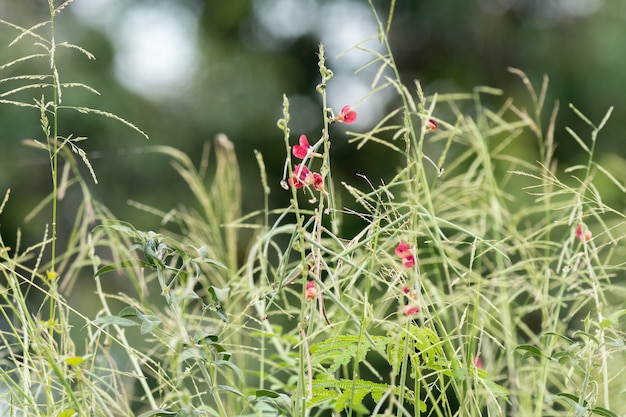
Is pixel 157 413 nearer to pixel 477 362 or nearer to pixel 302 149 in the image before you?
pixel 302 149

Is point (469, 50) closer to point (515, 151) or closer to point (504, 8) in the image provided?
point (504, 8)

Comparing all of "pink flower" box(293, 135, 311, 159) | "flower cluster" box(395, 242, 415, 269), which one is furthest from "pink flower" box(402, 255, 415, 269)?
"pink flower" box(293, 135, 311, 159)

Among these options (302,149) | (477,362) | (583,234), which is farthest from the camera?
(477,362)

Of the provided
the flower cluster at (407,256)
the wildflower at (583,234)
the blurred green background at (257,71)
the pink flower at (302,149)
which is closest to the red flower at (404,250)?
the flower cluster at (407,256)

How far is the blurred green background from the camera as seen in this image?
4609 millimetres

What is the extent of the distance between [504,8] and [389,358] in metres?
4.83

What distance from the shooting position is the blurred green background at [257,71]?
4.61 meters

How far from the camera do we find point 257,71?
16.6 ft

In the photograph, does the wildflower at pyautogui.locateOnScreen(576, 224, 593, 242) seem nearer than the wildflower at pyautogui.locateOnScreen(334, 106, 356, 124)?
No

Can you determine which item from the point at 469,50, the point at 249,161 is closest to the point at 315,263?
the point at 249,161

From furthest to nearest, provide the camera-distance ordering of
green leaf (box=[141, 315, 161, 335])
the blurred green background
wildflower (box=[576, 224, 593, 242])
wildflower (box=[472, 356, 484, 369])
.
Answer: the blurred green background, wildflower (box=[576, 224, 593, 242]), wildflower (box=[472, 356, 484, 369]), green leaf (box=[141, 315, 161, 335])

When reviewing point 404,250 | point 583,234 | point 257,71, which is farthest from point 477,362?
point 257,71

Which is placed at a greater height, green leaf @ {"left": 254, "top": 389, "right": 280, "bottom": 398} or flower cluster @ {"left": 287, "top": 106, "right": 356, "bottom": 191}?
flower cluster @ {"left": 287, "top": 106, "right": 356, "bottom": 191}

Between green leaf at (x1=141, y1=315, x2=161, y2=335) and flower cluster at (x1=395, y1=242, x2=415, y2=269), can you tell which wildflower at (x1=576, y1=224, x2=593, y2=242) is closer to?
flower cluster at (x1=395, y1=242, x2=415, y2=269)
